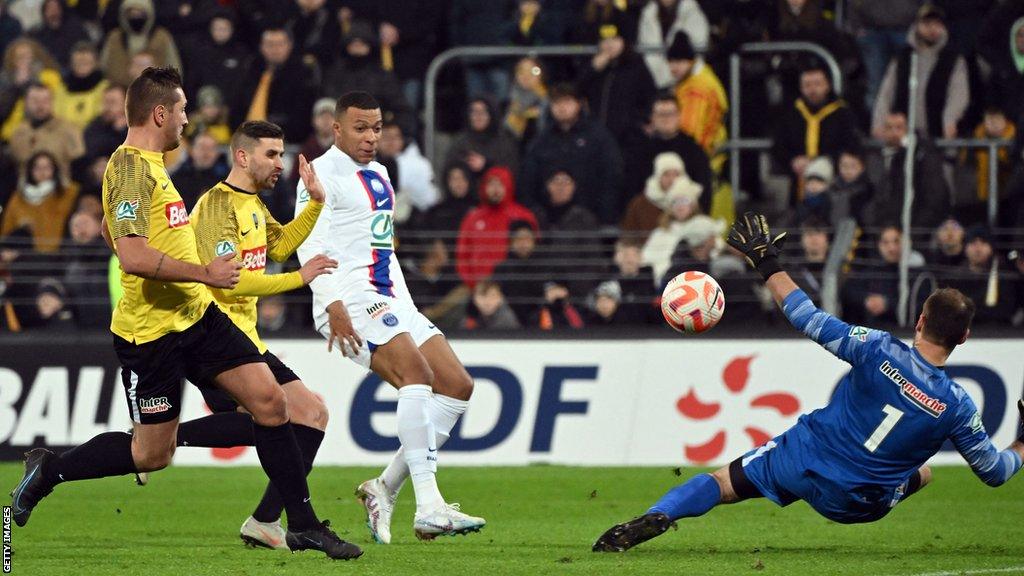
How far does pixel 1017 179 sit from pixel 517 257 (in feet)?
15.9

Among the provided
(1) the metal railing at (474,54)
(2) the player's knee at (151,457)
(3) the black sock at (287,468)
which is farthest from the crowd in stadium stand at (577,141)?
(3) the black sock at (287,468)

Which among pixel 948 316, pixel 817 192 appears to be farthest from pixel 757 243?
pixel 817 192

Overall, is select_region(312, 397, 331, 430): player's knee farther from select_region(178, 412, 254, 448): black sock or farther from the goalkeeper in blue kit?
the goalkeeper in blue kit

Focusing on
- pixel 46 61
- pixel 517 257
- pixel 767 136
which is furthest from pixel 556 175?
pixel 46 61

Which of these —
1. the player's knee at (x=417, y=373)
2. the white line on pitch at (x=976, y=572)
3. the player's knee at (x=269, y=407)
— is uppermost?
the player's knee at (x=269, y=407)

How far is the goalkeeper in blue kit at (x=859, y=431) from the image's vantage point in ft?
26.5

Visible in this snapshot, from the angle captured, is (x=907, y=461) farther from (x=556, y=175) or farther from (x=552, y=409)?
(x=556, y=175)

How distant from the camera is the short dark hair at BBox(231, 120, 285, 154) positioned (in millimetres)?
9211

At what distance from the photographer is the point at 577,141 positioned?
54.2 ft

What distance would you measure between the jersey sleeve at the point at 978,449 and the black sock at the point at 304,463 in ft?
11.5

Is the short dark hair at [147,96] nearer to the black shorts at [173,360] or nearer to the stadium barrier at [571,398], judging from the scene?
the black shorts at [173,360]

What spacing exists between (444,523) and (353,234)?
6.15 ft

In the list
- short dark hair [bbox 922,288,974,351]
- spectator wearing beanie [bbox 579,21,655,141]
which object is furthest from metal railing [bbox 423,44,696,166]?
short dark hair [bbox 922,288,974,351]

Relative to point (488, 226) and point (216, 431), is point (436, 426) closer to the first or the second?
point (216, 431)
